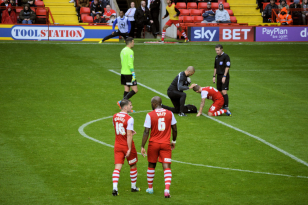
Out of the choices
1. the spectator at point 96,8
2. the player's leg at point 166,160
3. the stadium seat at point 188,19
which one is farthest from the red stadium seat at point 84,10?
the player's leg at point 166,160

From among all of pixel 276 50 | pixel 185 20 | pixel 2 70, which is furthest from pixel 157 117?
pixel 185 20

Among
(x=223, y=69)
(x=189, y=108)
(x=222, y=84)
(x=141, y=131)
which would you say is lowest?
(x=141, y=131)

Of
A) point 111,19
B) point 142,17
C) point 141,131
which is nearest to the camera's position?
point 141,131

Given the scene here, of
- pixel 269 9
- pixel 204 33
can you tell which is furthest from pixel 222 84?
pixel 269 9

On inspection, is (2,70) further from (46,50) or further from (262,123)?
(262,123)

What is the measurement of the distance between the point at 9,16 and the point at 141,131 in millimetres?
19079

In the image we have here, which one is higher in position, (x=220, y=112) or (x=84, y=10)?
(x=84, y=10)

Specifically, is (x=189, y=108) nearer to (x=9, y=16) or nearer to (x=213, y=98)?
(x=213, y=98)

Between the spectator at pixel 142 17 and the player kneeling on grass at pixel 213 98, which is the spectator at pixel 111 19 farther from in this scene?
the player kneeling on grass at pixel 213 98

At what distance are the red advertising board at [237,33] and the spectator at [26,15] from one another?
12.2 m

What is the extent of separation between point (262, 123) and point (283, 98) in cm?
423

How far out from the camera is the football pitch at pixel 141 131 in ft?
28.5

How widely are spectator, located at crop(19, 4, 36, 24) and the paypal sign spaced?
1026cm

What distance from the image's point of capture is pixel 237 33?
3025 centimetres
